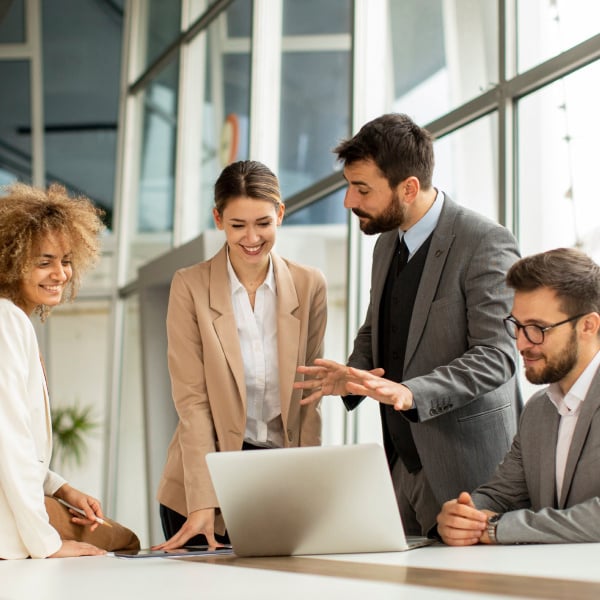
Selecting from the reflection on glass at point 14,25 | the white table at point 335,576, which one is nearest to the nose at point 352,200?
the white table at point 335,576

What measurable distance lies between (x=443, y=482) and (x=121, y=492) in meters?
7.28

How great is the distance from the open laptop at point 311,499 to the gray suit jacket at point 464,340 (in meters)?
0.59

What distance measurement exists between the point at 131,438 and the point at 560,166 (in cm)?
651

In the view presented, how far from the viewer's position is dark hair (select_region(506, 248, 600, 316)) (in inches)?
89.9

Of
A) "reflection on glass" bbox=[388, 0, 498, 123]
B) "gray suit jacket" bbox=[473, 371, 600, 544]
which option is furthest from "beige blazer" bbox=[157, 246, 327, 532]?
"reflection on glass" bbox=[388, 0, 498, 123]

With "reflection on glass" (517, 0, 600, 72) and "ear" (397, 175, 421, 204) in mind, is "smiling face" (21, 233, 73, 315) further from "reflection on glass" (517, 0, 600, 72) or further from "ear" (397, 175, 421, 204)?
"reflection on glass" (517, 0, 600, 72)

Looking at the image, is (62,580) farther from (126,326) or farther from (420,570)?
(126,326)

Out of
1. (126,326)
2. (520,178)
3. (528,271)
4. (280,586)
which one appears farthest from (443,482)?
(126,326)

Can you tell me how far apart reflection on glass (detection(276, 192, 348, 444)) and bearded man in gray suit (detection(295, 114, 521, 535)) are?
2454 millimetres

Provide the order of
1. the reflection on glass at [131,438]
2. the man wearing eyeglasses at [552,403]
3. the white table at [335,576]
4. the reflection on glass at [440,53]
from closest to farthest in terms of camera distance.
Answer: the white table at [335,576] < the man wearing eyeglasses at [552,403] < the reflection on glass at [440,53] < the reflection on glass at [131,438]

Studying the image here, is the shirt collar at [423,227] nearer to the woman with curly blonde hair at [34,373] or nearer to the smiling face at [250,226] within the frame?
the smiling face at [250,226]

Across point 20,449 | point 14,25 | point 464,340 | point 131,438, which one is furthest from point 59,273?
point 14,25

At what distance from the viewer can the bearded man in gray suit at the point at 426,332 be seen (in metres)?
2.45

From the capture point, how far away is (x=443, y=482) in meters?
2.57
